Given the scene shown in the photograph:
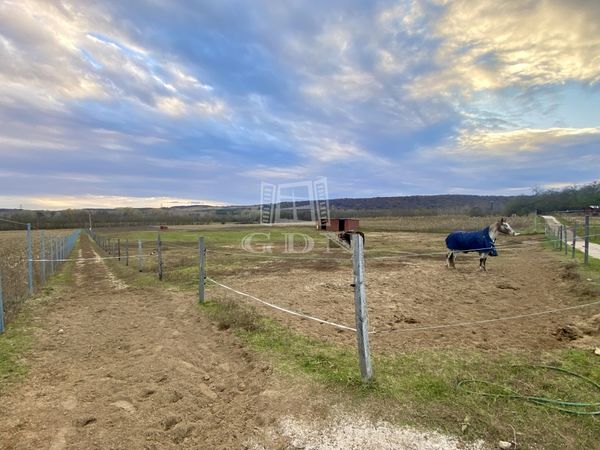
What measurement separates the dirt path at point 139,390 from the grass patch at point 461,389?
0.57m

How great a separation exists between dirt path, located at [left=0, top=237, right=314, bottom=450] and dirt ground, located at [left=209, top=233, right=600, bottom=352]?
5.34 ft

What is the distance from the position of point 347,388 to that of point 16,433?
9.60ft

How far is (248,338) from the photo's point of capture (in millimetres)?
5117

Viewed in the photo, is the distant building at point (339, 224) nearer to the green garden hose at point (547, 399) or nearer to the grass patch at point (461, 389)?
the grass patch at point (461, 389)

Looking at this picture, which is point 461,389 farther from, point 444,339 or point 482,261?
point 482,261

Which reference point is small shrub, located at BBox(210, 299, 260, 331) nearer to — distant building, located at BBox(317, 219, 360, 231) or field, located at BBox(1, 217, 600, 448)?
field, located at BBox(1, 217, 600, 448)

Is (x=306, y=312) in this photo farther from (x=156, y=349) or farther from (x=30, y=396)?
(x=30, y=396)

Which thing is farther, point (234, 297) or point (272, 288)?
point (272, 288)

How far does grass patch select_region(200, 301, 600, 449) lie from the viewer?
8.98ft

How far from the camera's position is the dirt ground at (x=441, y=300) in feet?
16.4

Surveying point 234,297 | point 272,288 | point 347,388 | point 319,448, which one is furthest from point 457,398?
point 272,288

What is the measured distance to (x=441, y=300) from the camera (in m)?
7.58

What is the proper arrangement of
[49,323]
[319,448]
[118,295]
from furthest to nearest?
1. [118,295]
2. [49,323]
3. [319,448]

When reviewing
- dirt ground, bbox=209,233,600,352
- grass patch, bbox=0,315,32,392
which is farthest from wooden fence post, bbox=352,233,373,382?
grass patch, bbox=0,315,32,392
